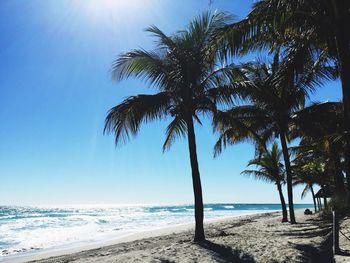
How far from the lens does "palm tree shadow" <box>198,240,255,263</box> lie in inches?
318

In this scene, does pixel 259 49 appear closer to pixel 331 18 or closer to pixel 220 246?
pixel 331 18

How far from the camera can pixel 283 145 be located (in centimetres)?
1638

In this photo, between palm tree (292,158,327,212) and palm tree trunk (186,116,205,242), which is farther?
palm tree (292,158,327,212)

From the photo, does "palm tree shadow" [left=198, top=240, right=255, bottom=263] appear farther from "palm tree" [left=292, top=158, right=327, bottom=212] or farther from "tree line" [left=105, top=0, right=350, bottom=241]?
"palm tree" [left=292, top=158, right=327, bottom=212]

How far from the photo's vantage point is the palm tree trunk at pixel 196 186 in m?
11.1

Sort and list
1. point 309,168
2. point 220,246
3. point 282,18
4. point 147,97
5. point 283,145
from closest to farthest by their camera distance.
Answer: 1. point 282,18
2. point 220,246
3. point 147,97
4. point 283,145
5. point 309,168

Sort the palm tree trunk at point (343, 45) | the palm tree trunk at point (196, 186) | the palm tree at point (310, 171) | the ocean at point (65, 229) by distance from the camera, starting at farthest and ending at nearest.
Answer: the palm tree at point (310, 171)
the ocean at point (65, 229)
the palm tree trunk at point (196, 186)
the palm tree trunk at point (343, 45)

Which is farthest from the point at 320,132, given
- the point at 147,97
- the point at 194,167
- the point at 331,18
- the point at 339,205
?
the point at 331,18

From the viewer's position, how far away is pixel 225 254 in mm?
8828

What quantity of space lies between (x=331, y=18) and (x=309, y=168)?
75.1ft

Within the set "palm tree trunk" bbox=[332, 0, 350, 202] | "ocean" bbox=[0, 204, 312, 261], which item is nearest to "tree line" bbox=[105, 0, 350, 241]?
"palm tree trunk" bbox=[332, 0, 350, 202]

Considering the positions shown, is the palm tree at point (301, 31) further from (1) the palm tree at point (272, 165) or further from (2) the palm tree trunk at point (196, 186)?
(1) the palm tree at point (272, 165)

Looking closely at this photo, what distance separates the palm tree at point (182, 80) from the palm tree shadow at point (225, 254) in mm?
1196

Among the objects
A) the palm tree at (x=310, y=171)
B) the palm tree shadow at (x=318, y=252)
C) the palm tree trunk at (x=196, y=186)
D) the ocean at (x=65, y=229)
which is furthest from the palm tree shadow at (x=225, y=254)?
the palm tree at (x=310, y=171)
